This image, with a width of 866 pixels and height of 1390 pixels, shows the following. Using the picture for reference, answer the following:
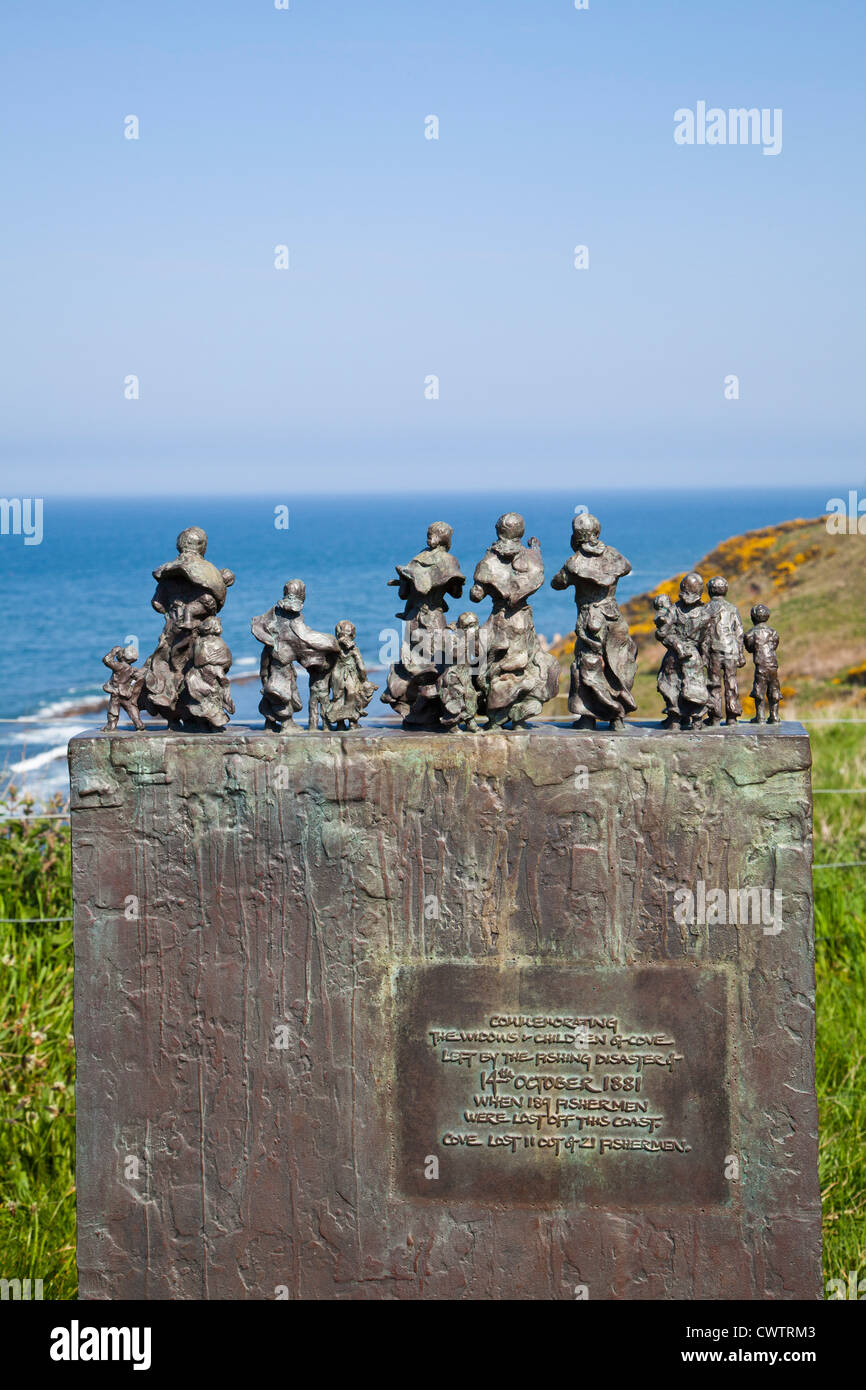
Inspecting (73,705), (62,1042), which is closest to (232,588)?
(73,705)

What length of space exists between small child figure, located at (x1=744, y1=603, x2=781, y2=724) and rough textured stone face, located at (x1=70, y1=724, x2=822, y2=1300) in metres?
0.23

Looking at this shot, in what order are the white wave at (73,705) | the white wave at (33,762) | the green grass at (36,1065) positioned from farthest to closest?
the white wave at (73,705)
the white wave at (33,762)
the green grass at (36,1065)

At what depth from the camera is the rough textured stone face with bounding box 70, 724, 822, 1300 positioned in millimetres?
5238

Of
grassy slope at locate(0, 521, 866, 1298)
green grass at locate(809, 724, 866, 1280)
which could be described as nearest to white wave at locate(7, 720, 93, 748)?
grassy slope at locate(0, 521, 866, 1298)

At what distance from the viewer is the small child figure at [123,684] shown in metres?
5.46

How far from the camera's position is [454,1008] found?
5316 millimetres

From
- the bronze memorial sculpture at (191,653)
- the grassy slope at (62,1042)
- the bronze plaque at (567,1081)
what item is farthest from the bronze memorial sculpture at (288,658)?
the grassy slope at (62,1042)

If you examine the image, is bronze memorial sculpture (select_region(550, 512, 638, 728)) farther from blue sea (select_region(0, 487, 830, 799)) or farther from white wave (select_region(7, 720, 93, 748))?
white wave (select_region(7, 720, 93, 748))

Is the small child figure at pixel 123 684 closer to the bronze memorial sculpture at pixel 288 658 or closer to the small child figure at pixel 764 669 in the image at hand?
the bronze memorial sculpture at pixel 288 658

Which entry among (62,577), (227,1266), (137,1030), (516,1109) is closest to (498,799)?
(516,1109)

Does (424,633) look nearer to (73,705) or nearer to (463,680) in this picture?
(463,680)

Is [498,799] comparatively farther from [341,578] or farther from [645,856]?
[341,578]

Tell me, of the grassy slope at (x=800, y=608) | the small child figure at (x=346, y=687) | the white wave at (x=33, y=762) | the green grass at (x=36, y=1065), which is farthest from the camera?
the grassy slope at (x=800, y=608)

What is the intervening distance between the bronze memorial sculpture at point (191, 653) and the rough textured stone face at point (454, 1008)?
0.59 feet
